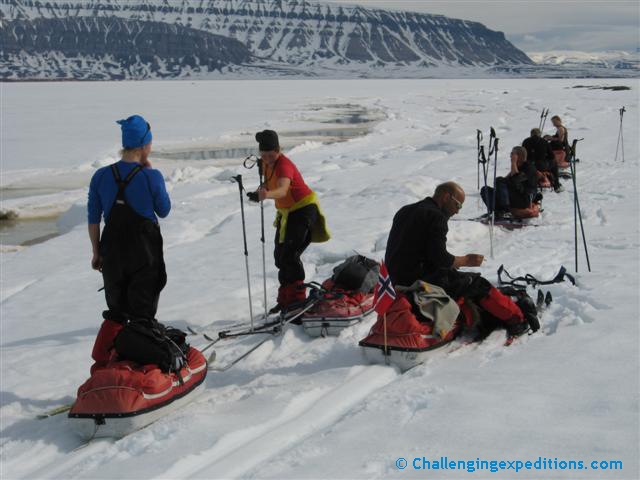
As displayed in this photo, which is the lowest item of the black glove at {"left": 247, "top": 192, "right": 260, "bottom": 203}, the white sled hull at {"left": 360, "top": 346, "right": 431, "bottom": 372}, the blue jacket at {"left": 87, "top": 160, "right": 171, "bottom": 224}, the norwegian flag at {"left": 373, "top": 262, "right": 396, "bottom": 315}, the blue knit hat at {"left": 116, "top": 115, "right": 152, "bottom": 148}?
the white sled hull at {"left": 360, "top": 346, "right": 431, "bottom": 372}

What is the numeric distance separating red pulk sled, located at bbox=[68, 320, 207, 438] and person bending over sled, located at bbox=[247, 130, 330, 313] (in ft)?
5.32

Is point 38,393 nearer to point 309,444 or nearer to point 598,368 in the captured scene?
point 309,444

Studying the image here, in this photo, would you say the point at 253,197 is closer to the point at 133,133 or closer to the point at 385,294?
the point at 133,133

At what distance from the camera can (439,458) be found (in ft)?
10.1

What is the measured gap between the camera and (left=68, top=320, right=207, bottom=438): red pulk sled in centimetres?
374

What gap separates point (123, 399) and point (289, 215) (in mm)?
2123

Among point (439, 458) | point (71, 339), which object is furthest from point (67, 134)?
point (439, 458)

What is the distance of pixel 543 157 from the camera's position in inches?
444

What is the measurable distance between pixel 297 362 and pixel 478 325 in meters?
1.30

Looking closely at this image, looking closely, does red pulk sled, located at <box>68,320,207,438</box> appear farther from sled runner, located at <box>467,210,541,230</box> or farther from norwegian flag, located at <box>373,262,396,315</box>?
sled runner, located at <box>467,210,541,230</box>

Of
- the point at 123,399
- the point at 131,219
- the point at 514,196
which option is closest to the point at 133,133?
the point at 131,219

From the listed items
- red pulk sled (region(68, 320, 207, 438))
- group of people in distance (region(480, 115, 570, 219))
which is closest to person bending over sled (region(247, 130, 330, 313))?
red pulk sled (region(68, 320, 207, 438))

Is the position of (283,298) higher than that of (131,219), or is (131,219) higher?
(131,219)

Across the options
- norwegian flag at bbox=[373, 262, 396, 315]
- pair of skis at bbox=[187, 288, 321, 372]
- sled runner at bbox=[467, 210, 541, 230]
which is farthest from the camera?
sled runner at bbox=[467, 210, 541, 230]
